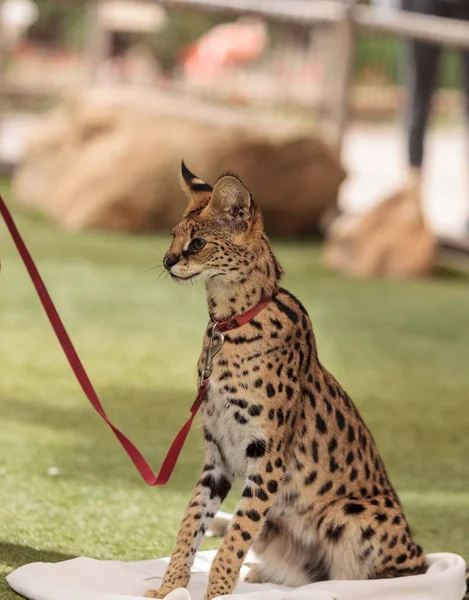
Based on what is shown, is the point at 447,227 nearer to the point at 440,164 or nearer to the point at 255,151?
the point at 255,151

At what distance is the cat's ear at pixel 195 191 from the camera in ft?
10.6

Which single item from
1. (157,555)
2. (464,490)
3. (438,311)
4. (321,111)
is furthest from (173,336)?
(321,111)

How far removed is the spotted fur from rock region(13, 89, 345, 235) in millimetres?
6035

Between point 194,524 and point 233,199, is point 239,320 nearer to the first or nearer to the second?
point 233,199

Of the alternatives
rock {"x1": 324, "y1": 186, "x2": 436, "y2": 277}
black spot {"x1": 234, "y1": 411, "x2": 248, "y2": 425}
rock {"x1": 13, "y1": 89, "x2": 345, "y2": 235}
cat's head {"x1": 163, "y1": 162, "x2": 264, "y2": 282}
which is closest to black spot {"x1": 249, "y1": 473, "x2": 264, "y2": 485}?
black spot {"x1": 234, "y1": 411, "x2": 248, "y2": 425}

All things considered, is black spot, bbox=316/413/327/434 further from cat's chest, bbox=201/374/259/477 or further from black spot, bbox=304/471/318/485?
cat's chest, bbox=201/374/259/477

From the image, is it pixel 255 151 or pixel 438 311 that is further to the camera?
pixel 255 151

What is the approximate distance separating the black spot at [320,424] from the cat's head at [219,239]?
42cm

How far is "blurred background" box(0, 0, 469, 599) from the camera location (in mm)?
4312

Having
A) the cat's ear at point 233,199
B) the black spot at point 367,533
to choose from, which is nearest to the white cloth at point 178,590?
the black spot at point 367,533

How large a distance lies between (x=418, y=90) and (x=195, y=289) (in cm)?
320

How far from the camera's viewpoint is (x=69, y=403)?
17.3 ft

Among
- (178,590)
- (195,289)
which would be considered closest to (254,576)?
(178,590)

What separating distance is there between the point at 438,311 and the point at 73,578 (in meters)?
4.75
